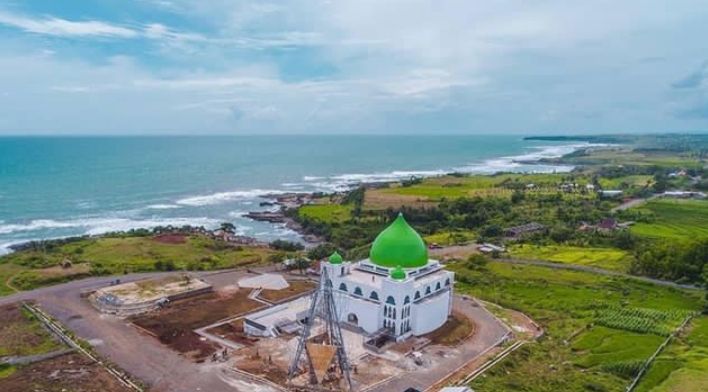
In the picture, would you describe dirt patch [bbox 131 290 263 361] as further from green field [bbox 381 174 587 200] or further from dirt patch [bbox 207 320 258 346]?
green field [bbox 381 174 587 200]

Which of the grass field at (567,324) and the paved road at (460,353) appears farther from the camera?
the grass field at (567,324)

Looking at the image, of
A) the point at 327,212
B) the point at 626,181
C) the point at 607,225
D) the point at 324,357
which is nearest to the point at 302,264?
the point at 324,357

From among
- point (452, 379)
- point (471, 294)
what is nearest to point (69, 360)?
point (452, 379)

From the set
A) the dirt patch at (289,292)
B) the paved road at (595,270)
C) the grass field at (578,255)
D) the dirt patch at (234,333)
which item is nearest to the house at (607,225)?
the grass field at (578,255)

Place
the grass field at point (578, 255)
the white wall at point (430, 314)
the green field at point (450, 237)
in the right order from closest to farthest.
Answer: the white wall at point (430, 314) < the grass field at point (578, 255) < the green field at point (450, 237)

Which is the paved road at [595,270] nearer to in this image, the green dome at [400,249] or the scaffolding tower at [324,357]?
the green dome at [400,249]

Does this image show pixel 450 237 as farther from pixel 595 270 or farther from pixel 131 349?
pixel 131 349
